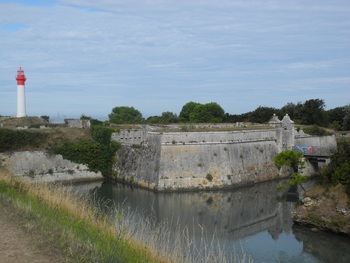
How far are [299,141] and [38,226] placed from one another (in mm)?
27869

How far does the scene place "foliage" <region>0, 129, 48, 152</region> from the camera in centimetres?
2684

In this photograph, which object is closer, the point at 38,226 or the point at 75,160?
the point at 38,226

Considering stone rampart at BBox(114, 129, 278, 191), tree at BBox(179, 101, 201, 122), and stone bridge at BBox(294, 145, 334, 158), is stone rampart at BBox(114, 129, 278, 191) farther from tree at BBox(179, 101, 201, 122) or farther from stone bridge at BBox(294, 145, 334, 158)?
tree at BBox(179, 101, 201, 122)

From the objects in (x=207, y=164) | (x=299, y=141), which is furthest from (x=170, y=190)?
(x=299, y=141)

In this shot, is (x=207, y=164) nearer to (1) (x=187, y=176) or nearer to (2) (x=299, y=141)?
(1) (x=187, y=176)

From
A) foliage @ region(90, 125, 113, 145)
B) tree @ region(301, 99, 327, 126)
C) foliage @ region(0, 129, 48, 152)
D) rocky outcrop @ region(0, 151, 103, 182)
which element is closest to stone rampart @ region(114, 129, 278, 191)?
foliage @ region(90, 125, 113, 145)

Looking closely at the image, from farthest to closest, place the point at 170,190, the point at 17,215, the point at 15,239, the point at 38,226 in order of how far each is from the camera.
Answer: the point at 170,190
the point at 17,215
the point at 38,226
the point at 15,239

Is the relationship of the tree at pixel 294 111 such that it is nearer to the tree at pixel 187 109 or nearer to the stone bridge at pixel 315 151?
the tree at pixel 187 109

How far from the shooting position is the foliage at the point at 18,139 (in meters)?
26.8

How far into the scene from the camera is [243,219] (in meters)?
19.6

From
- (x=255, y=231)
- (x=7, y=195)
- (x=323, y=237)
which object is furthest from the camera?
(x=255, y=231)

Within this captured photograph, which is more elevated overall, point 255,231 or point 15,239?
point 15,239

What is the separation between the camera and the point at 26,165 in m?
26.8

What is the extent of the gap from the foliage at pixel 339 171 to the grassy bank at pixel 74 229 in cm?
1149
